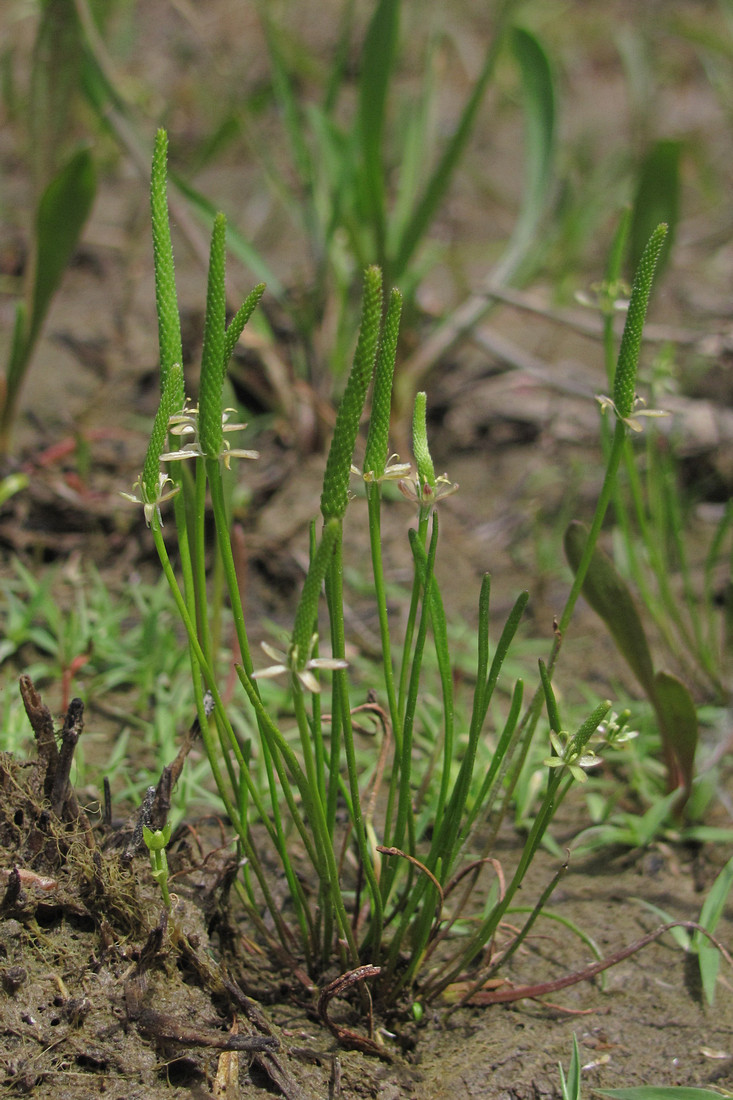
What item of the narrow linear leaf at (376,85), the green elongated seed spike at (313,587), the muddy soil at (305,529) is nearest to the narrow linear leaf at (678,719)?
the muddy soil at (305,529)

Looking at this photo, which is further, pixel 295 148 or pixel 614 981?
pixel 295 148

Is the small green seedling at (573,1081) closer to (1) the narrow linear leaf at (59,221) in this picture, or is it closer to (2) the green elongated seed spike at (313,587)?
(2) the green elongated seed spike at (313,587)

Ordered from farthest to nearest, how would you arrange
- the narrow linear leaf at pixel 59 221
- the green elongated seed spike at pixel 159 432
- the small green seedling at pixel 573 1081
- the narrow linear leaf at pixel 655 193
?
the narrow linear leaf at pixel 655 193
the narrow linear leaf at pixel 59 221
the small green seedling at pixel 573 1081
the green elongated seed spike at pixel 159 432

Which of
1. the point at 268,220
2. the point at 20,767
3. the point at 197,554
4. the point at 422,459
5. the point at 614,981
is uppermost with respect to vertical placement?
the point at 268,220

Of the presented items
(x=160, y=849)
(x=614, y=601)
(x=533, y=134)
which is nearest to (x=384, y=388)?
(x=160, y=849)

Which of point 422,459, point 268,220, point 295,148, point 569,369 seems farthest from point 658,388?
point 268,220

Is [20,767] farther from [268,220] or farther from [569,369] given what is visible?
[268,220]

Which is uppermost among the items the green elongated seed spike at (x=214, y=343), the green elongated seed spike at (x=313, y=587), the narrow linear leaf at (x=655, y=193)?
the narrow linear leaf at (x=655, y=193)

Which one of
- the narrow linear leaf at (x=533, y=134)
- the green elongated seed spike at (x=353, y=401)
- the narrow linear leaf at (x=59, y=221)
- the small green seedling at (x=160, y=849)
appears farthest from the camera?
the narrow linear leaf at (x=533, y=134)
